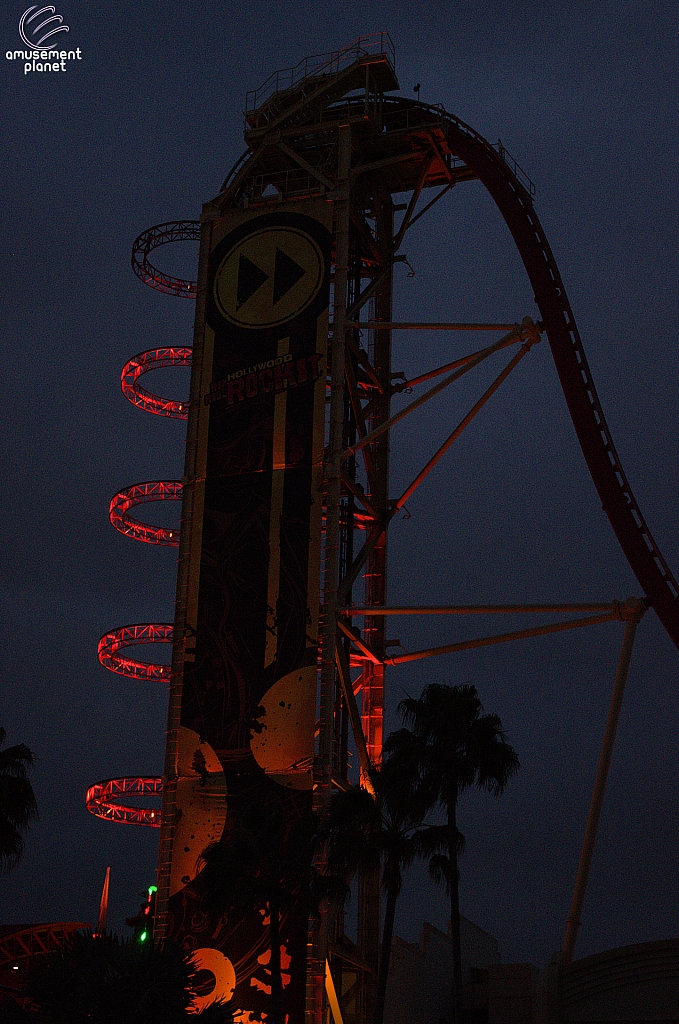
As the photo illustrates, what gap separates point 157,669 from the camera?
49.6 meters

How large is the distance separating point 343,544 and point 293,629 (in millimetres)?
5527

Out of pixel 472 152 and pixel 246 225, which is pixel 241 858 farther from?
pixel 472 152

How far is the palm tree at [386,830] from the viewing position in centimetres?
3647

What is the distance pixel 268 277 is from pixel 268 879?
76.0 ft

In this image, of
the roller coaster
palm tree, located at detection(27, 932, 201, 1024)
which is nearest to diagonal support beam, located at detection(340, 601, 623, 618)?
the roller coaster

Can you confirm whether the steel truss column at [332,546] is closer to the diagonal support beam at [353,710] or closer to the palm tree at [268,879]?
the diagonal support beam at [353,710]

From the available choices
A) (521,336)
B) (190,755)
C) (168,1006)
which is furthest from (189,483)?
(168,1006)

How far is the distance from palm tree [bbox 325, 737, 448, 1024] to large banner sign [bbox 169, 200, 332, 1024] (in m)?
4.83

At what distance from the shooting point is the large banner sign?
42.8 meters

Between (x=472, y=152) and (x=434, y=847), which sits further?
(x=472, y=152)

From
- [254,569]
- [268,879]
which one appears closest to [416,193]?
[254,569]

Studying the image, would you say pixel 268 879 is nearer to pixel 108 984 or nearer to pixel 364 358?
pixel 108 984

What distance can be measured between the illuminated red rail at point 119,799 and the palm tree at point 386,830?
35.1 feet

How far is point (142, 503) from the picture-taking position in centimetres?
5181
